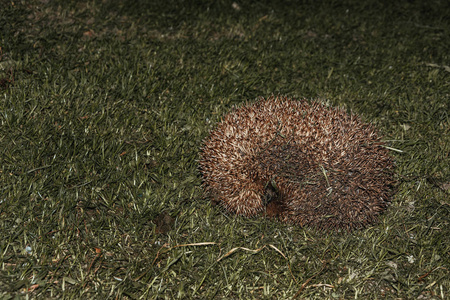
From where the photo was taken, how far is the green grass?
13.4 feet

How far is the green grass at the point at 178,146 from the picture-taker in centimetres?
409

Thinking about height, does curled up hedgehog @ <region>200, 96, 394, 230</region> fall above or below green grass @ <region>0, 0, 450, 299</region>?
above

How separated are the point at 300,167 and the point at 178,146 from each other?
70.8 inches

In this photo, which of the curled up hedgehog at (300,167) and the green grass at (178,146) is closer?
the green grass at (178,146)

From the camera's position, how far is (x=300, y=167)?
4273 millimetres

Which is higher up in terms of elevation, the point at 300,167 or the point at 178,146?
the point at 300,167

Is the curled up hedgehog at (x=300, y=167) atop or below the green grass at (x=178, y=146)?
atop

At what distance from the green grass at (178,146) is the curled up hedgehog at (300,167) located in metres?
0.27

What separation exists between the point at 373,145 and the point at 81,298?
2.89 m

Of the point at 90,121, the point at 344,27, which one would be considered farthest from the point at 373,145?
the point at 344,27

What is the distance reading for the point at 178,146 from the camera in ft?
18.2

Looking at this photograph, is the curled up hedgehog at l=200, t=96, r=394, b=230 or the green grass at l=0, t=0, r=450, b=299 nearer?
the green grass at l=0, t=0, r=450, b=299

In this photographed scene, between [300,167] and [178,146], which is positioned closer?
[300,167]

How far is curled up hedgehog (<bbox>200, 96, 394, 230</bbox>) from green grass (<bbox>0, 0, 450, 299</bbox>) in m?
0.27
